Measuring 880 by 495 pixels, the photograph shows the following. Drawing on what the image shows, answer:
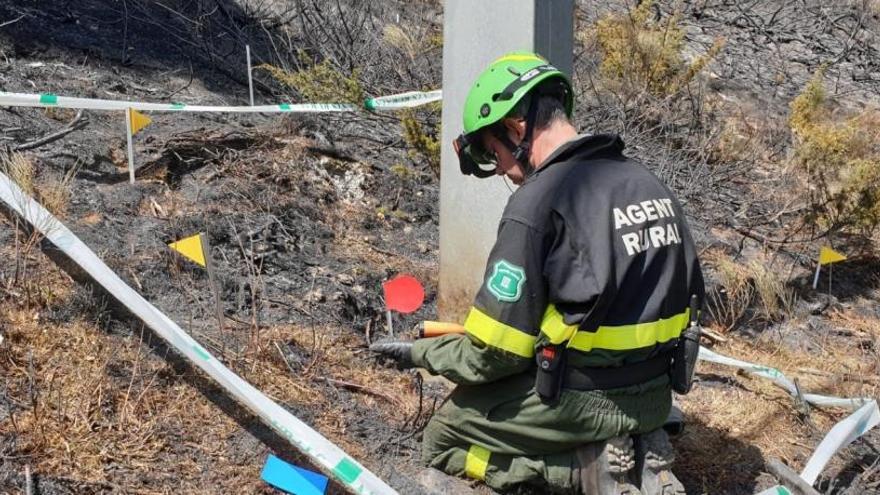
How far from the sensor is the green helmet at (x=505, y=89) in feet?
8.48

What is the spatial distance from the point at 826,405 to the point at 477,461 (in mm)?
1948

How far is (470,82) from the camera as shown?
3506 millimetres

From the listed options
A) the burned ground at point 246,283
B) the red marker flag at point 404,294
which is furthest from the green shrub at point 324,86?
the red marker flag at point 404,294

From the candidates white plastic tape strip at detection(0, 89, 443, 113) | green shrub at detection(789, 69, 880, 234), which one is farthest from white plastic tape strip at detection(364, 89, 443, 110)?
green shrub at detection(789, 69, 880, 234)

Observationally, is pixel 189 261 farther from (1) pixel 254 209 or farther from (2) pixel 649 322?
(2) pixel 649 322

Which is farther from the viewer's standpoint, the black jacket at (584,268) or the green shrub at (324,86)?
the green shrub at (324,86)

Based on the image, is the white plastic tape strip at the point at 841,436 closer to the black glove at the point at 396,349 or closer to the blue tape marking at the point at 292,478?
the black glove at the point at 396,349

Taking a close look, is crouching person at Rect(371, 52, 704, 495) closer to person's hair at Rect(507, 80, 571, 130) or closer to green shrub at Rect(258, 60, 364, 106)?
person's hair at Rect(507, 80, 571, 130)

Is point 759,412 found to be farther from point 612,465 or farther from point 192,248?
point 192,248

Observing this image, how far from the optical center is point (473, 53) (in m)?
3.48

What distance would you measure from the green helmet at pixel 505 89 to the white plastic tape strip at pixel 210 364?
1051mm

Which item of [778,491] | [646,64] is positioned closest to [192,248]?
[778,491]

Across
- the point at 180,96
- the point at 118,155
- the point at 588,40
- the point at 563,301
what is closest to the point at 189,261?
the point at 118,155

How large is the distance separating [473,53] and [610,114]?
3448mm
